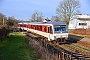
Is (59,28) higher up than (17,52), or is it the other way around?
(59,28)

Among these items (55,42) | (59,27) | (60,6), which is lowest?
(55,42)

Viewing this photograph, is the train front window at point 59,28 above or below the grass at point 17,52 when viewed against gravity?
above

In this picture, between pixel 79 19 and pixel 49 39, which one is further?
pixel 79 19

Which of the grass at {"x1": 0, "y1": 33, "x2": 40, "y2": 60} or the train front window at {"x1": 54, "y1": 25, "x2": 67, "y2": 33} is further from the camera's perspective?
the train front window at {"x1": 54, "y1": 25, "x2": 67, "y2": 33}

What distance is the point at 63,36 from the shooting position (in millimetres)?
23734

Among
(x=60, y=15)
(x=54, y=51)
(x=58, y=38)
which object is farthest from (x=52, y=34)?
(x=60, y=15)

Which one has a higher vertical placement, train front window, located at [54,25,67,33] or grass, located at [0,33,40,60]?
train front window, located at [54,25,67,33]

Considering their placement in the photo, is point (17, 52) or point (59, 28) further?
point (59, 28)

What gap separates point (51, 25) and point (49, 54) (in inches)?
447

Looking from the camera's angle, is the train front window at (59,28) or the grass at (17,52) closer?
the grass at (17,52)

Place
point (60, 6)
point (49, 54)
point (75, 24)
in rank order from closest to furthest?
point (49, 54) → point (60, 6) → point (75, 24)

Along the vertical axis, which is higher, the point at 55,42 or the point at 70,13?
the point at 70,13

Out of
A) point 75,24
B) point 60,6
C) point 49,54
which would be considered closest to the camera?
point 49,54

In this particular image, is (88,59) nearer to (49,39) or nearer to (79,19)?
(49,39)
